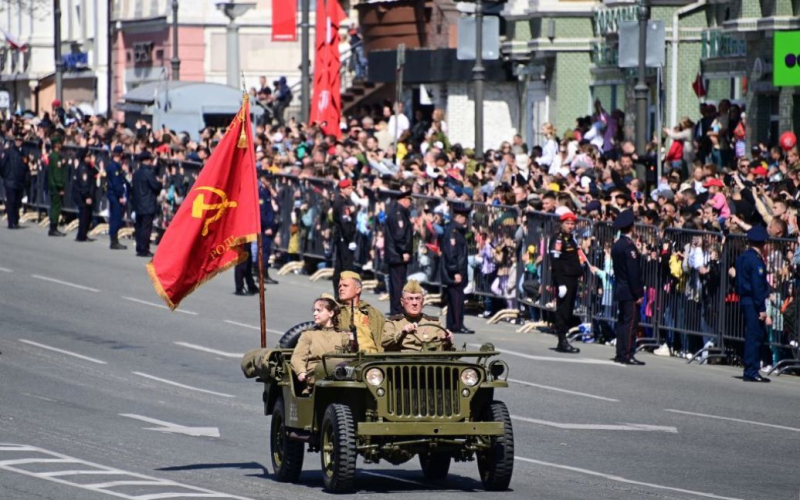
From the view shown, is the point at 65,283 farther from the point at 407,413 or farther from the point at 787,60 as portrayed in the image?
the point at 407,413

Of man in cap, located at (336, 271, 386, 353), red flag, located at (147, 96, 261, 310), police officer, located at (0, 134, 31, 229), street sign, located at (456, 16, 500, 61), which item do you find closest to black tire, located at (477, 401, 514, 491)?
man in cap, located at (336, 271, 386, 353)

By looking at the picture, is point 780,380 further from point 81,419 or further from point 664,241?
point 81,419

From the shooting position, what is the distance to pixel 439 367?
555 inches

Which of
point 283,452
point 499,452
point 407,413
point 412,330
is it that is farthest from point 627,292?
point 407,413

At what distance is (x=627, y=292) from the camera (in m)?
24.1

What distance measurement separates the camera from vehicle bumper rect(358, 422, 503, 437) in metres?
13.8

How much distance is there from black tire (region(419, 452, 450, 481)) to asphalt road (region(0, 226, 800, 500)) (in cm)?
13

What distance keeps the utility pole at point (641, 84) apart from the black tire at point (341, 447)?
49.5 feet

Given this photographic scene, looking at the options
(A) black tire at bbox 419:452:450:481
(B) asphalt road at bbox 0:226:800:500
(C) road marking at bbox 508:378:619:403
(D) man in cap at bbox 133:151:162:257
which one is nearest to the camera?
(B) asphalt road at bbox 0:226:800:500

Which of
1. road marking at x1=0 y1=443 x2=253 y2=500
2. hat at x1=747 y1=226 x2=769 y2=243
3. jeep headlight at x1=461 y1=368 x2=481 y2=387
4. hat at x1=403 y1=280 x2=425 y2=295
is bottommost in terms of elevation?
road marking at x1=0 y1=443 x2=253 y2=500

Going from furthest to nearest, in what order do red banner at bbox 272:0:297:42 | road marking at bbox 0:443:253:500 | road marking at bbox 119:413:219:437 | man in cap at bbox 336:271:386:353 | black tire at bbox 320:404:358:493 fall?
red banner at bbox 272:0:297:42
road marking at bbox 119:413:219:437
man in cap at bbox 336:271:386:353
road marking at bbox 0:443:253:500
black tire at bbox 320:404:358:493

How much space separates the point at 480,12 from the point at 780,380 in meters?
13.5

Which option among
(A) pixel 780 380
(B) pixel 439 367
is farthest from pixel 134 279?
(B) pixel 439 367

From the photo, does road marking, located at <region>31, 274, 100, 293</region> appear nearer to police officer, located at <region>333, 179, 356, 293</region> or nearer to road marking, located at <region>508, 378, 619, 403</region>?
police officer, located at <region>333, 179, 356, 293</region>
